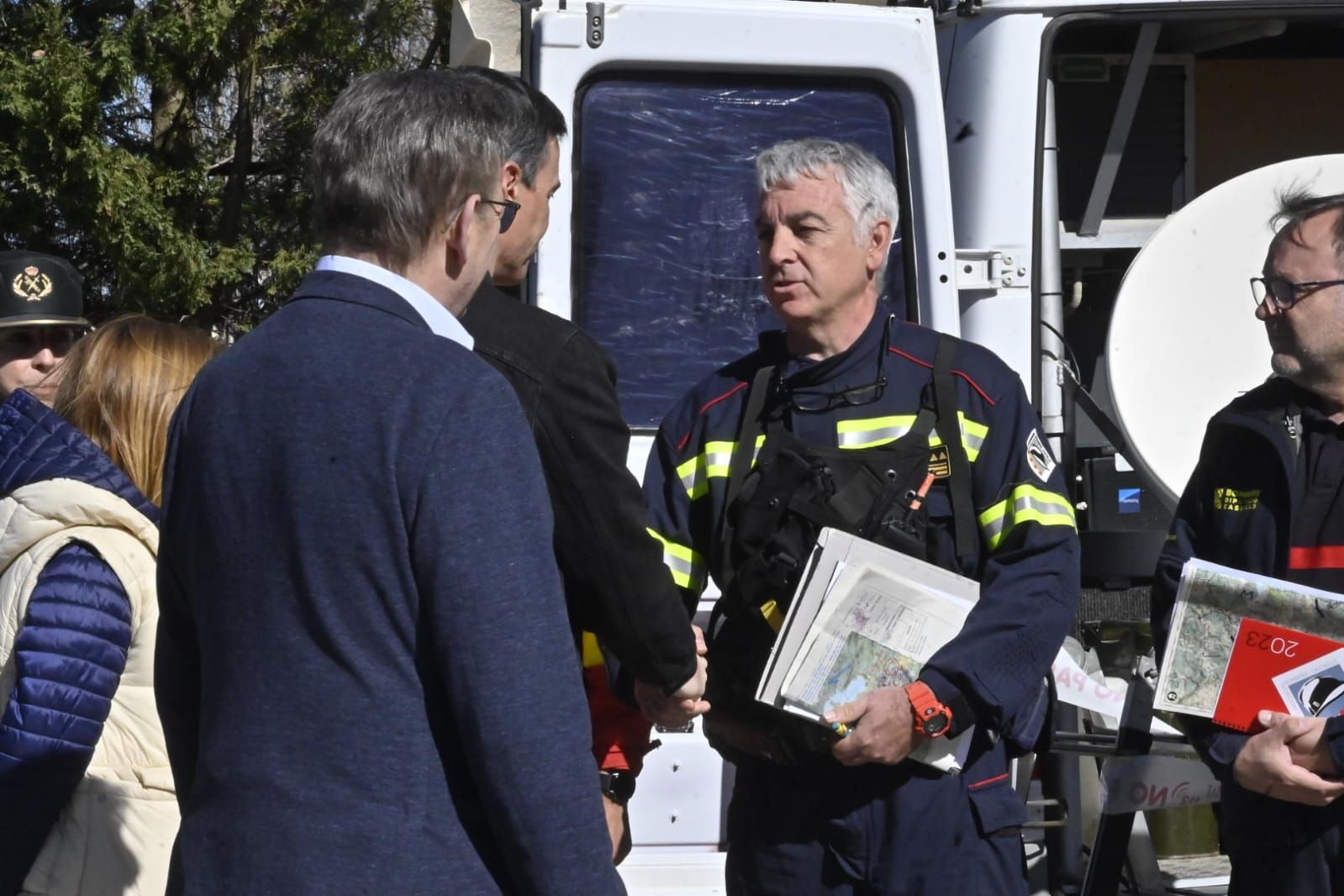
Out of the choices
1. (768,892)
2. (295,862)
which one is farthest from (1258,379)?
(295,862)

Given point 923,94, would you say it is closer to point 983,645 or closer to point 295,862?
point 983,645

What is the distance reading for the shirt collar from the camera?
1665 millimetres

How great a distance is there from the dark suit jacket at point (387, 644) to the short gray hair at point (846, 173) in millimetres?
1184

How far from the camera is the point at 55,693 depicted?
212cm

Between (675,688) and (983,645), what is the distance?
46 centimetres

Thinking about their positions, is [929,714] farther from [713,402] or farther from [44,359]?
[44,359]

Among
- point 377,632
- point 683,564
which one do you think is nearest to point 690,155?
point 683,564

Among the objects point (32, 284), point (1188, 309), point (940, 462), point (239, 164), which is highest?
point (239, 164)

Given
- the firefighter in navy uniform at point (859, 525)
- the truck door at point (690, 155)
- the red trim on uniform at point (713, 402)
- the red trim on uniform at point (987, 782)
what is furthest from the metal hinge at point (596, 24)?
the red trim on uniform at point (987, 782)

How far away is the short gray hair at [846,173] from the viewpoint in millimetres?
2658

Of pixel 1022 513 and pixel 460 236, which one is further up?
pixel 460 236

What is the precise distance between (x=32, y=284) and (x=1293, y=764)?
9.06 ft

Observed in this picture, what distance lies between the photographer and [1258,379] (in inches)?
145

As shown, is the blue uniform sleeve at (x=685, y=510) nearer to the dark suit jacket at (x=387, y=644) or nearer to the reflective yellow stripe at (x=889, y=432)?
the reflective yellow stripe at (x=889, y=432)
